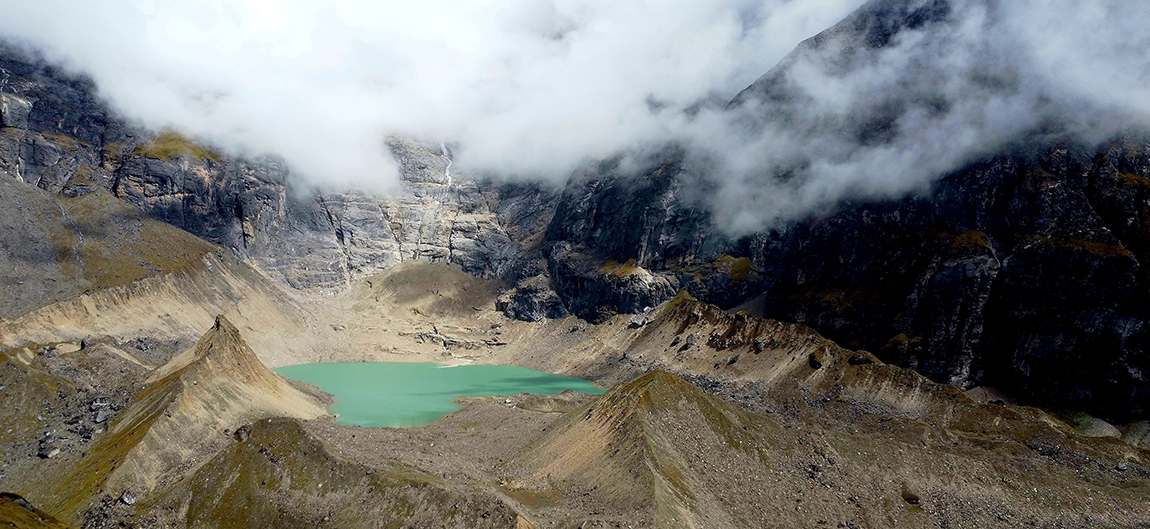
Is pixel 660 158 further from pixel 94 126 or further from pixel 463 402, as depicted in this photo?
pixel 94 126

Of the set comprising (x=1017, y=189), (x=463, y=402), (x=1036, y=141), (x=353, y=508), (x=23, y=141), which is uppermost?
(x=23, y=141)

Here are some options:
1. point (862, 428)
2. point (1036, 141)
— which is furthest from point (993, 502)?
point (1036, 141)

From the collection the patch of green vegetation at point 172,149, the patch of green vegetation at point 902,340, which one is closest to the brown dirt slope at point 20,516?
the patch of green vegetation at point 902,340

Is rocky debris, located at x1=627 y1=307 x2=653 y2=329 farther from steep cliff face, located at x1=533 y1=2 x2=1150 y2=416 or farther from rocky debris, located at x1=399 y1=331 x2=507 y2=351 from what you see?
rocky debris, located at x1=399 y1=331 x2=507 y2=351

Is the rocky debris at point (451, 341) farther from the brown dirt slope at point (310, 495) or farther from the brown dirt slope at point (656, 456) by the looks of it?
the brown dirt slope at point (310, 495)

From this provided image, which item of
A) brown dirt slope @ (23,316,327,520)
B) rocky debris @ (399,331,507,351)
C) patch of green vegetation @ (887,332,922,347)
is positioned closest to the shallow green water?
rocky debris @ (399,331,507,351)

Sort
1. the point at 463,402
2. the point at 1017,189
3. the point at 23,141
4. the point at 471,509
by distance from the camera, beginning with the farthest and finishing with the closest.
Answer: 1. the point at 23,141
2. the point at 1017,189
3. the point at 463,402
4. the point at 471,509

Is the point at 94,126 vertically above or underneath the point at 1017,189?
above
